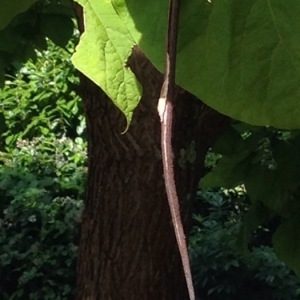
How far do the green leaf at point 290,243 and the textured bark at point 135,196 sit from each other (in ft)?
0.95

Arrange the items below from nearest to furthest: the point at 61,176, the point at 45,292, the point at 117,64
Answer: the point at 117,64
the point at 45,292
the point at 61,176

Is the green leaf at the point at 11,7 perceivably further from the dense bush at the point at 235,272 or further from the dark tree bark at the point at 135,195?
the dense bush at the point at 235,272

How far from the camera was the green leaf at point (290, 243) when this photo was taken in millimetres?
2035

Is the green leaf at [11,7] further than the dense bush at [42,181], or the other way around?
the dense bush at [42,181]

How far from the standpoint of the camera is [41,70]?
678 centimetres

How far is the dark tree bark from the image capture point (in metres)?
2.17

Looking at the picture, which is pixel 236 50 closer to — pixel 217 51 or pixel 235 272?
pixel 217 51

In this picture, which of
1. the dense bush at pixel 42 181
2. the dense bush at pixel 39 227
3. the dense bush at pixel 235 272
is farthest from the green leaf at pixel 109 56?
the dense bush at pixel 39 227

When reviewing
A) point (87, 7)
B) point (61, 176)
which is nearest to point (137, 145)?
point (87, 7)

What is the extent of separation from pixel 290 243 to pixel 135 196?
44 centimetres

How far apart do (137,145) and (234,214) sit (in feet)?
10.4

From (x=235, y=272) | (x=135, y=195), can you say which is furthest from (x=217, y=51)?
(x=235, y=272)

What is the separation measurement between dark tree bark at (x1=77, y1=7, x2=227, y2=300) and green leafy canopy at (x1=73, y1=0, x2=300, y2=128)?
1.35 meters

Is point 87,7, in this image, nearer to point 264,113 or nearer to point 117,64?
point 117,64
